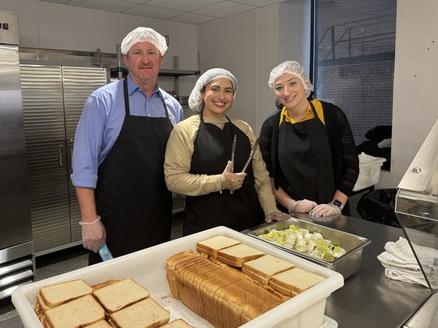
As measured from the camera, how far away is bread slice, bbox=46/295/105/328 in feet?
2.02

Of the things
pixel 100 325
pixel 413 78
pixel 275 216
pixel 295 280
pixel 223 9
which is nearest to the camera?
pixel 100 325

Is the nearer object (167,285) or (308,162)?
(167,285)

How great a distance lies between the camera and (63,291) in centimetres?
69

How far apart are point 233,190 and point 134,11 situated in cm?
287

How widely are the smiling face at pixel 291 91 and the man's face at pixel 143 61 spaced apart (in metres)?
0.63

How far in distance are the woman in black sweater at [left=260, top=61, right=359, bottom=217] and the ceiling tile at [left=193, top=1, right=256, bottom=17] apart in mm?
2002

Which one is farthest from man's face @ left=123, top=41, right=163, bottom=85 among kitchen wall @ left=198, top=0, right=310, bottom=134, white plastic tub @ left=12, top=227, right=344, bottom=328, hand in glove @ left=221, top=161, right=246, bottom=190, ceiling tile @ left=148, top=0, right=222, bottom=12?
kitchen wall @ left=198, top=0, right=310, bottom=134

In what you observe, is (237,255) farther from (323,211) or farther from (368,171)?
(368,171)

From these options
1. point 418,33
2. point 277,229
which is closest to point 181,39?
point 418,33

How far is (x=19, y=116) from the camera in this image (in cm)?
247

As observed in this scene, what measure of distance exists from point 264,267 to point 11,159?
7.53ft

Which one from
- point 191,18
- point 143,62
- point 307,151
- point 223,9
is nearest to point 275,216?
point 307,151

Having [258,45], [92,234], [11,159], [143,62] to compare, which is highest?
[258,45]

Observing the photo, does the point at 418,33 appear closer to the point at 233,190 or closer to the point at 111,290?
the point at 233,190
